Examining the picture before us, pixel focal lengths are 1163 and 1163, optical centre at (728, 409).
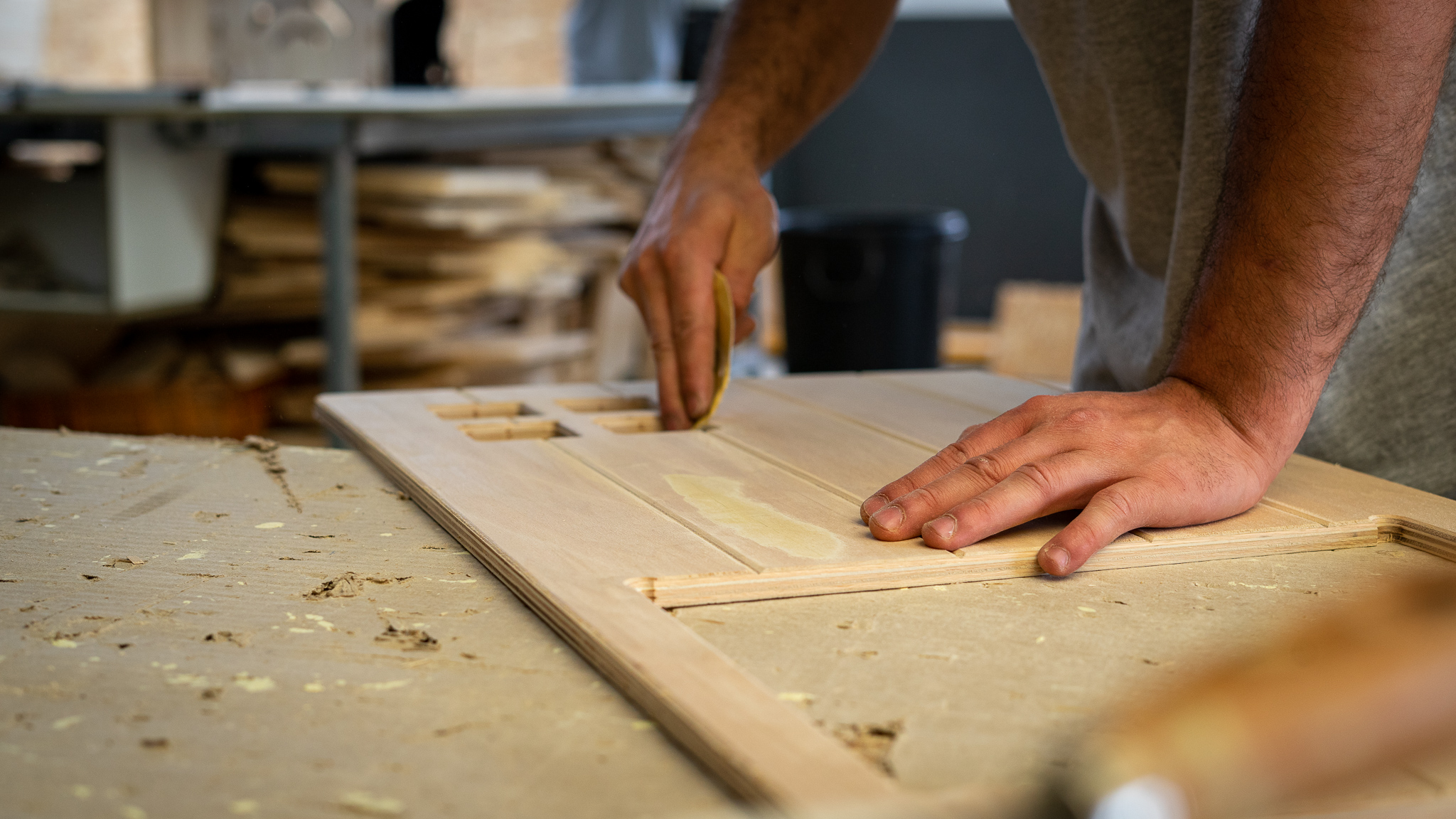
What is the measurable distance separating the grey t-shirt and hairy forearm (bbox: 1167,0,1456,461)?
21 centimetres

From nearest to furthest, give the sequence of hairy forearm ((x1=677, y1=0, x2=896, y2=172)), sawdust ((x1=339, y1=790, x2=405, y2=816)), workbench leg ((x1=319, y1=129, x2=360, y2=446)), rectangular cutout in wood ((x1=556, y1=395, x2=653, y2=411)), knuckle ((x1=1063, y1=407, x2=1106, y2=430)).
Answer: sawdust ((x1=339, y1=790, x2=405, y2=816)) < knuckle ((x1=1063, y1=407, x2=1106, y2=430)) < rectangular cutout in wood ((x1=556, y1=395, x2=653, y2=411)) < hairy forearm ((x1=677, y1=0, x2=896, y2=172)) < workbench leg ((x1=319, y1=129, x2=360, y2=446))

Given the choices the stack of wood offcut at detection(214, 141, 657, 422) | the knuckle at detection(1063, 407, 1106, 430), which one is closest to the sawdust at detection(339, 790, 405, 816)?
the knuckle at detection(1063, 407, 1106, 430)

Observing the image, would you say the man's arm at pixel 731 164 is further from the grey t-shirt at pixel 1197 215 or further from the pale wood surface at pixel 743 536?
the grey t-shirt at pixel 1197 215

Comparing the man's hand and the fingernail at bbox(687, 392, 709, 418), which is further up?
the man's hand

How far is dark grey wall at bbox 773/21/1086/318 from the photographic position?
5336mm

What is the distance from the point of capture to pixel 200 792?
19.5 inches

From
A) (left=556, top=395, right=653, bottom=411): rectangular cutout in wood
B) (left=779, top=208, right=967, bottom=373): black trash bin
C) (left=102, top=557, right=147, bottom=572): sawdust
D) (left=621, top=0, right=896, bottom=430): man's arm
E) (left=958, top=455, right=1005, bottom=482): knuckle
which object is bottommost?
(left=779, top=208, right=967, bottom=373): black trash bin

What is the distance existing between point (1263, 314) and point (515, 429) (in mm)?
743

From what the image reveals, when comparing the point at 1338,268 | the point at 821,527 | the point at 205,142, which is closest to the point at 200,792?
the point at 821,527

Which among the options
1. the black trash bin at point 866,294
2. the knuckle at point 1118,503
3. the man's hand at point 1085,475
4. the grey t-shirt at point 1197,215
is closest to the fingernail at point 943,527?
the man's hand at point 1085,475

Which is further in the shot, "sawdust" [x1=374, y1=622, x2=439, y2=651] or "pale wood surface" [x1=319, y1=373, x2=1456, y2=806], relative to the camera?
"sawdust" [x1=374, y1=622, x2=439, y2=651]

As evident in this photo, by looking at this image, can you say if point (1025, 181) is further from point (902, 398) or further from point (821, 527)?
point (821, 527)

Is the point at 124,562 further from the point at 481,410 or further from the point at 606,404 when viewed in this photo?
the point at 606,404

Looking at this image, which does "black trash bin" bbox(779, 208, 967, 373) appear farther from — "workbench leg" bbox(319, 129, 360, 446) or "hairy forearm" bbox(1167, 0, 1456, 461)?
"hairy forearm" bbox(1167, 0, 1456, 461)
